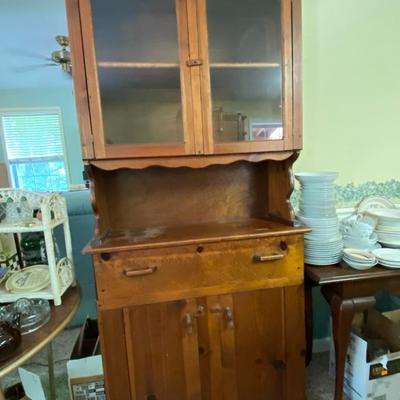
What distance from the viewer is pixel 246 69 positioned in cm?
106

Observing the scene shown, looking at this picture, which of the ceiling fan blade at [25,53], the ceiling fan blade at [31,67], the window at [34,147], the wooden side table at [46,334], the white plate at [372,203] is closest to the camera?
the wooden side table at [46,334]

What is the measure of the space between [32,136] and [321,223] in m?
5.26

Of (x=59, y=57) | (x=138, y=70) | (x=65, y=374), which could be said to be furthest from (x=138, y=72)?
(x=59, y=57)

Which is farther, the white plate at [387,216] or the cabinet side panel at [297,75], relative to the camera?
the white plate at [387,216]

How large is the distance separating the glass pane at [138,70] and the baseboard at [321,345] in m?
1.45

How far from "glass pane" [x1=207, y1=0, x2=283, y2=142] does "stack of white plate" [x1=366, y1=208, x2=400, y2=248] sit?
662mm

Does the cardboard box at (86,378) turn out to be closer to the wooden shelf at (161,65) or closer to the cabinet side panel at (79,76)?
the cabinet side panel at (79,76)

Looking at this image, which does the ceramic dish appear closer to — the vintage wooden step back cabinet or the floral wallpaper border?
the floral wallpaper border

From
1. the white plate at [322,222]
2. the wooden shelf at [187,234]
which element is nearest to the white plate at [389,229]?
the white plate at [322,222]

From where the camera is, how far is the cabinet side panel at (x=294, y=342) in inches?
43.1

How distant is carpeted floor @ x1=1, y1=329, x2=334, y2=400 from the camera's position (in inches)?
53.9

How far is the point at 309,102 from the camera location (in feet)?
4.64

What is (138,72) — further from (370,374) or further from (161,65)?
(370,374)

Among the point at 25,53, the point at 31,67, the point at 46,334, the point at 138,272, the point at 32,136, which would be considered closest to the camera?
the point at 46,334
